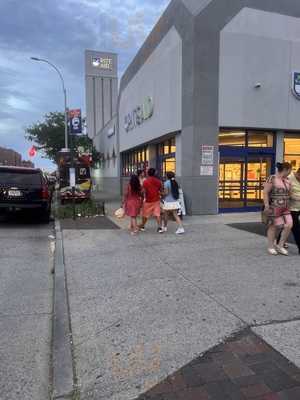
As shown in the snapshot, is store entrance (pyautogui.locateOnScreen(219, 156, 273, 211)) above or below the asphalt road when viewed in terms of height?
Result: above

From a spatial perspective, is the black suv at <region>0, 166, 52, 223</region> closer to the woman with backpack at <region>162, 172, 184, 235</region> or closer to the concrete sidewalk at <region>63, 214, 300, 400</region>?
the concrete sidewalk at <region>63, 214, 300, 400</region>

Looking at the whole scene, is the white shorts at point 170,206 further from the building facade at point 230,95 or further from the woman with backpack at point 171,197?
the building facade at point 230,95

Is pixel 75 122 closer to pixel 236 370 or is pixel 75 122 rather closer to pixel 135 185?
pixel 135 185

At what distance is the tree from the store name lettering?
11462 mm

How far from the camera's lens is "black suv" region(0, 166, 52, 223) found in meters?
10.3

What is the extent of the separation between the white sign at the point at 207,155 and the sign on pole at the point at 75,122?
4551 millimetres

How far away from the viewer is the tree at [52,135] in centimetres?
3183

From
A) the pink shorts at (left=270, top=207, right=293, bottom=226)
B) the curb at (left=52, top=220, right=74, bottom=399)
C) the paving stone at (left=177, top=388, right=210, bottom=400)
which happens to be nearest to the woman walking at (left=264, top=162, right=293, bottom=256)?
the pink shorts at (left=270, top=207, right=293, bottom=226)

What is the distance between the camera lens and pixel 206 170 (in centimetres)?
1175

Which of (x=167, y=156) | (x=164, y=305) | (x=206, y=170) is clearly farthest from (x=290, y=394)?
(x=167, y=156)

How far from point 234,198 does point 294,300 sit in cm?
854

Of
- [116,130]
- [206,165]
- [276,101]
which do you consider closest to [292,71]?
[276,101]

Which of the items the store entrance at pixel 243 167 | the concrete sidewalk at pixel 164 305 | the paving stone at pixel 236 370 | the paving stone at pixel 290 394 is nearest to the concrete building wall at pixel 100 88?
the store entrance at pixel 243 167

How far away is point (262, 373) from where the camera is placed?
2750 millimetres
